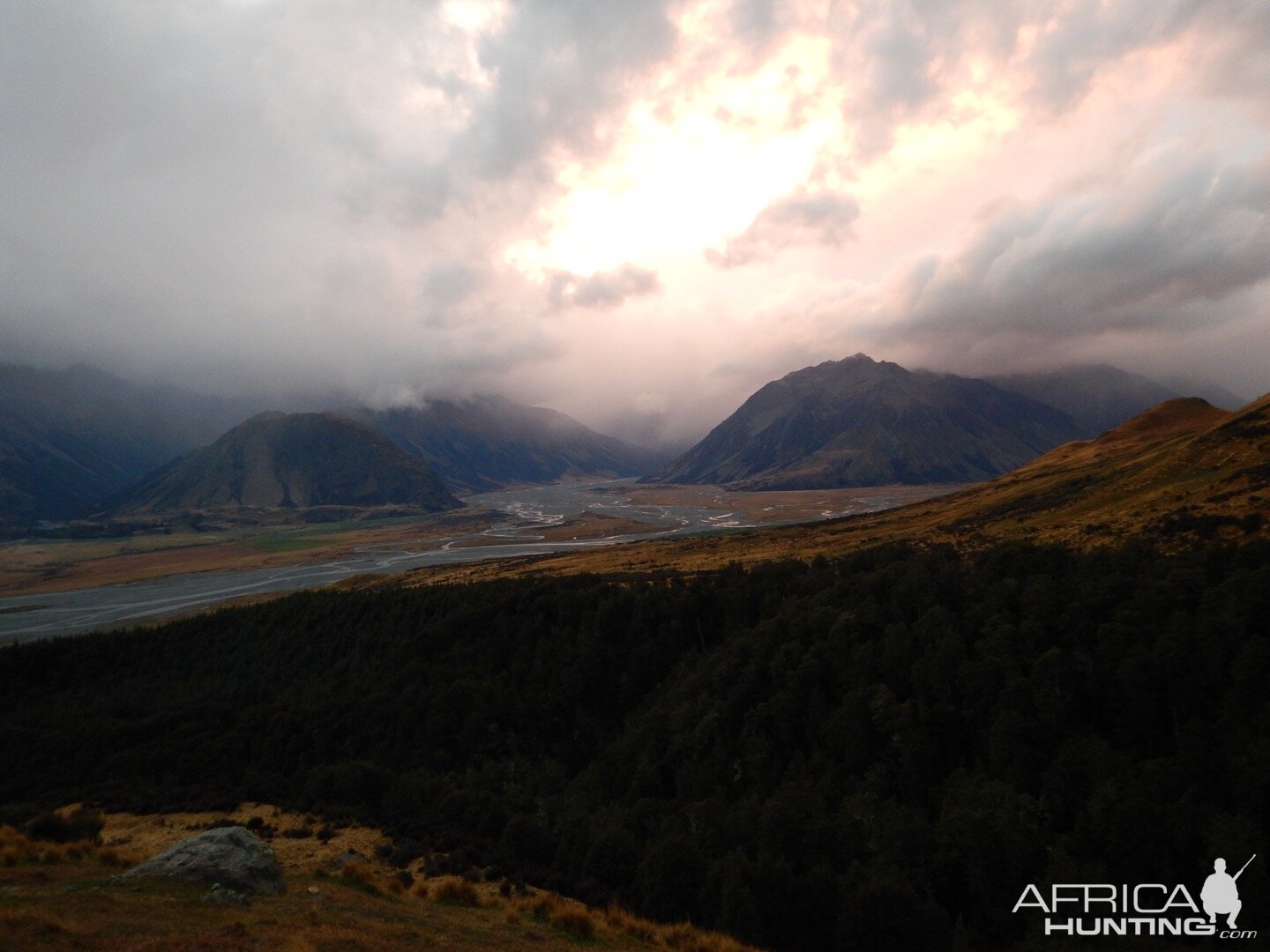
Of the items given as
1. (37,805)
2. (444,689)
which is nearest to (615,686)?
(444,689)

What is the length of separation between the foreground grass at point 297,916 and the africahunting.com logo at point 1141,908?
1195cm

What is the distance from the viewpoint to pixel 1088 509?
5891 cm

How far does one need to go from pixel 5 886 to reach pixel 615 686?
39.6m

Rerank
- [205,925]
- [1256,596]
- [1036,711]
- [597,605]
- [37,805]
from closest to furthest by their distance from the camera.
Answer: [205,925], [1256,596], [1036,711], [37,805], [597,605]

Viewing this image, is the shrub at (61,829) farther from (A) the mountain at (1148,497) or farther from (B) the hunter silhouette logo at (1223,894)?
(A) the mountain at (1148,497)

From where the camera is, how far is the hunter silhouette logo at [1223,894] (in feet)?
63.3

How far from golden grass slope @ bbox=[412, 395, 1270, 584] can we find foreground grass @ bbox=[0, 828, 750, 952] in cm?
4075

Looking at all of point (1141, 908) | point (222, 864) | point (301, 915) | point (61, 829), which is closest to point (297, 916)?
point (301, 915)

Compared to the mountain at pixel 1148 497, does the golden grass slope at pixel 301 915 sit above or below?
below

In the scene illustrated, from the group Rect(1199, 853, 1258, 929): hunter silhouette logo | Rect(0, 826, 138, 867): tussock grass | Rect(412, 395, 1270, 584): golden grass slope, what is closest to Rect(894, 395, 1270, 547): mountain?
Rect(412, 395, 1270, 584): golden grass slope

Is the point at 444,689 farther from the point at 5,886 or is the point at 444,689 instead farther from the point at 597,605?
the point at 5,886

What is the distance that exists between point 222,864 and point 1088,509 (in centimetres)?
7220

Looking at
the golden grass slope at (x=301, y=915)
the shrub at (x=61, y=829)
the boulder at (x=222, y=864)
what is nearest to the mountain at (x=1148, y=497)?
the golden grass slope at (x=301, y=915)

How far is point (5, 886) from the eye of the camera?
1886 cm
